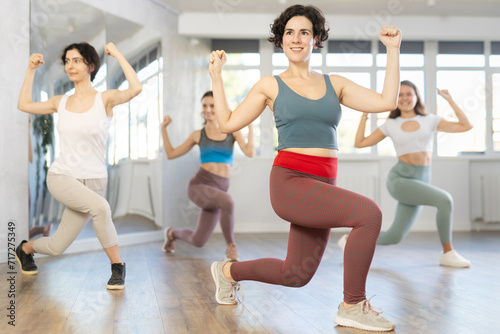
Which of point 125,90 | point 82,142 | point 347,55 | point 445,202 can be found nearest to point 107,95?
point 125,90

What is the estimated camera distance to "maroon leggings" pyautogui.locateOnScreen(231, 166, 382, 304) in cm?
214

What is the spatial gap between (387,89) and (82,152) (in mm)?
1832

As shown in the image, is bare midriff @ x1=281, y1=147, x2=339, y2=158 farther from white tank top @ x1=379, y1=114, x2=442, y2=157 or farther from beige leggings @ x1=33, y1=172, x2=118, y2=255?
white tank top @ x1=379, y1=114, x2=442, y2=157

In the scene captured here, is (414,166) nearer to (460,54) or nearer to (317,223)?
(317,223)

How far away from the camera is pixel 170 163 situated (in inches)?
262

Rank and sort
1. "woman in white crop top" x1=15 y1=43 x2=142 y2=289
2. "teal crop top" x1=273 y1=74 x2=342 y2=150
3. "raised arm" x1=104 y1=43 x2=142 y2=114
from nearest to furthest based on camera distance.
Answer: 1. "teal crop top" x1=273 y1=74 x2=342 y2=150
2. "raised arm" x1=104 y1=43 x2=142 y2=114
3. "woman in white crop top" x1=15 y1=43 x2=142 y2=289

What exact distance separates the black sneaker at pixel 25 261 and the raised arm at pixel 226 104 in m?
2.06

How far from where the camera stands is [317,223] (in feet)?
7.25

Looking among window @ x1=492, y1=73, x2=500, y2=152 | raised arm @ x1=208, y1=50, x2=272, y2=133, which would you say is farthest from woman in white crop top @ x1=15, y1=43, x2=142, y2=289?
window @ x1=492, y1=73, x2=500, y2=152

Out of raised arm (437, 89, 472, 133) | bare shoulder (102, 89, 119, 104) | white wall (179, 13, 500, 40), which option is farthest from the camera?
white wall (179, 13, 500, 40)

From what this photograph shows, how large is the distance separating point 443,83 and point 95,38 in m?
4.71

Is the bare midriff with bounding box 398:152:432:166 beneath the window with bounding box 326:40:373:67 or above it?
beneath

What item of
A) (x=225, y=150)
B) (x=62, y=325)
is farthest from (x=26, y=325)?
(x=225, y=150)

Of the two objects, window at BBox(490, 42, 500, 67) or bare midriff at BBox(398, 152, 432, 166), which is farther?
window at BBox(490, 42, 500, 67)
